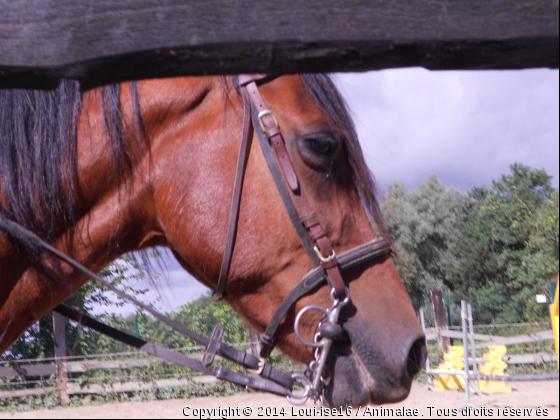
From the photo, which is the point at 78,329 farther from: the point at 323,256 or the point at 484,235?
the point at 484,235

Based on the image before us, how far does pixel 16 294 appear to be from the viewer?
1.86 metres

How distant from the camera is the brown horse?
5.92 ft

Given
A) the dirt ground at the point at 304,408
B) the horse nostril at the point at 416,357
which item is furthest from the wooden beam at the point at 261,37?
the dirt ground at the point at 304,408

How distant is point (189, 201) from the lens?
1.84 meters

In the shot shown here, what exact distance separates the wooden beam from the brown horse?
82 cm

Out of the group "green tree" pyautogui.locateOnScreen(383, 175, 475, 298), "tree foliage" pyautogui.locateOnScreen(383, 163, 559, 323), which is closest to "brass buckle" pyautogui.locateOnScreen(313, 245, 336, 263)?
"tree foliage" pyautogui.locateOnScreen(383, 163, 559, 323)

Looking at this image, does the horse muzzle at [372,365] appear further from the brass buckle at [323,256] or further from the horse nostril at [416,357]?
the brass buckle at [323,256]

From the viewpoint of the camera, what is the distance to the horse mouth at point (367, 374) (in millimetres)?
1739

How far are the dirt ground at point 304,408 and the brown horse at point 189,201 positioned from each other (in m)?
6.82

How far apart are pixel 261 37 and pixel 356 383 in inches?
50.2

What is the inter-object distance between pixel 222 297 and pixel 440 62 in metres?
1.30

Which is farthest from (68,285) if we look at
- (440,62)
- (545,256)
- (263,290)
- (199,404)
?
(545,256)

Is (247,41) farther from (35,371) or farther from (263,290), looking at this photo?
(35,371)

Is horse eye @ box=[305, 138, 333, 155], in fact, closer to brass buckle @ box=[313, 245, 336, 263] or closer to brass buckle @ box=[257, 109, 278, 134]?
brass buckle @ box=[257, 109, 278, 134]
